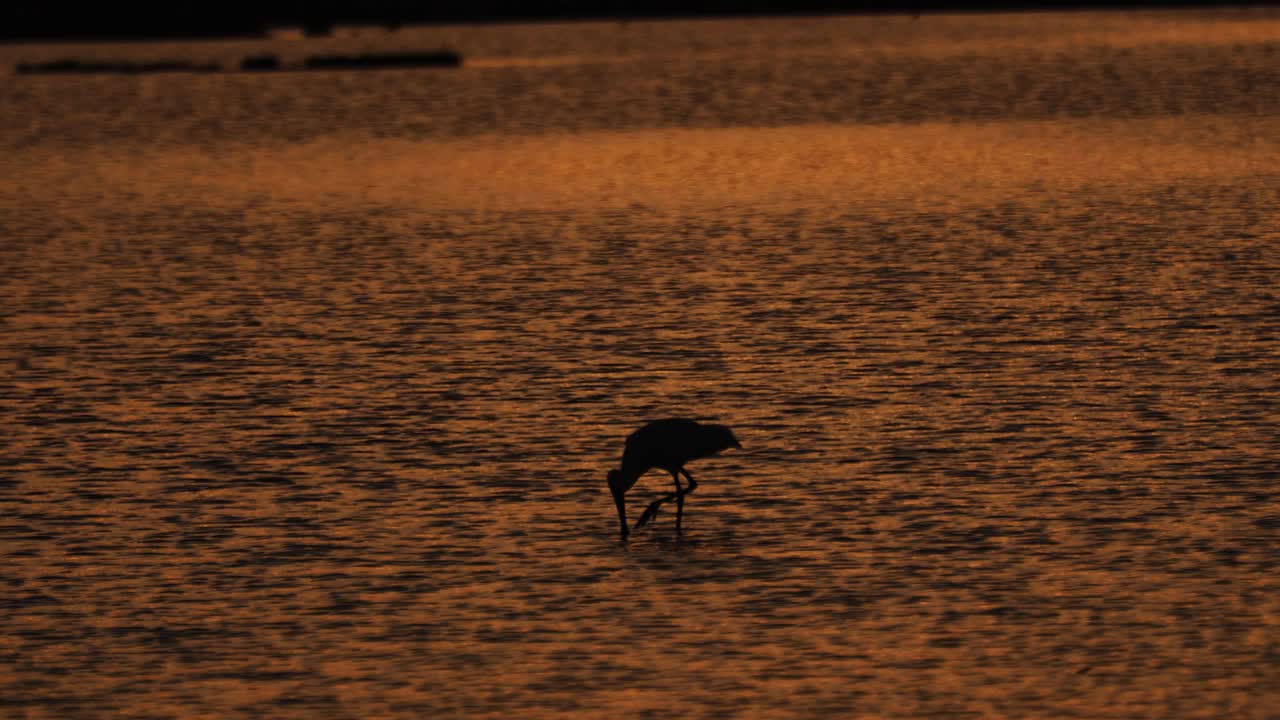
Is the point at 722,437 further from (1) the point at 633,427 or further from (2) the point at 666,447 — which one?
(1) the point at 633,427

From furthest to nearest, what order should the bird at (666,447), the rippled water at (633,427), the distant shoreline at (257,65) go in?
1. the distant shoreline at (257,65)
2. the bird at (666,447)
3. the rippled water at (633,427)

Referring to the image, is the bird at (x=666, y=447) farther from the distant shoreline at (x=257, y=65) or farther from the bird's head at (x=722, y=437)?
the distant shoreline at (x=257, y=65)

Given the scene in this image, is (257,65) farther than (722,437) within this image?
Yes

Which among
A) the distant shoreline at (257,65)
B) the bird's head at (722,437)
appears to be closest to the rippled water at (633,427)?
the bird's head at (722,437)

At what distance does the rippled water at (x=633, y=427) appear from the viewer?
15.1 meters

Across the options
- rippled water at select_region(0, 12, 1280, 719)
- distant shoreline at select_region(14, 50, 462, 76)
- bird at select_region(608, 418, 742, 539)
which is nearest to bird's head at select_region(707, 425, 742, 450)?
bird at select_region(608, 418, 742, 539)

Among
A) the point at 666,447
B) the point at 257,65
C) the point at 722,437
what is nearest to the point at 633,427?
the point at 666,447

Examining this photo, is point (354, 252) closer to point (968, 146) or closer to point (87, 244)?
point (87, 244)

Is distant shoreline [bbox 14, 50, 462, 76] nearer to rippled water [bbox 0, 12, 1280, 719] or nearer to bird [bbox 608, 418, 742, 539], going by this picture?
rippled water [bbox 0, 12, 1280, 719]

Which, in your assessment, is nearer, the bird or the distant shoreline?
the bird

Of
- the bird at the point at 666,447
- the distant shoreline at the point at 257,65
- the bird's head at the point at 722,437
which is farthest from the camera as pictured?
the distant shoreline at the point at 257,65

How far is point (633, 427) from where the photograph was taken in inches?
872

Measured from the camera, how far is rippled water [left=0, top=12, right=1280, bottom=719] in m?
15.1

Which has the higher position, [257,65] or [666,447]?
[257,65]
